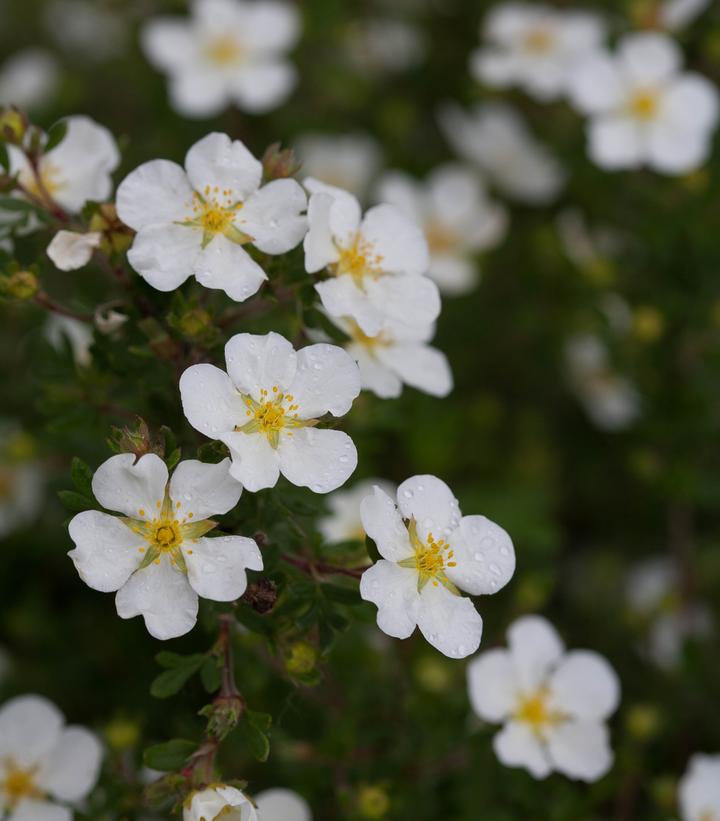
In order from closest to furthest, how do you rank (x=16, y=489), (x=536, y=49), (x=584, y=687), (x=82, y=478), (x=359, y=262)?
(x=82, y=478)
(x=359, y=262)
(x=584, y=687)
(x=16, y=489)
(x=536, y=49)

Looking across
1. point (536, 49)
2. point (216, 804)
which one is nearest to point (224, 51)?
point (536, 49)

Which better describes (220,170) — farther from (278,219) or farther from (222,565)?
(222,565)

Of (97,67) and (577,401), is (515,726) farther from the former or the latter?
(97,67)

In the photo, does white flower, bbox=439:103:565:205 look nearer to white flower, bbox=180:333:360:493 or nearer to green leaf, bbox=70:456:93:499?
white flower, bbox=180:333:360:493

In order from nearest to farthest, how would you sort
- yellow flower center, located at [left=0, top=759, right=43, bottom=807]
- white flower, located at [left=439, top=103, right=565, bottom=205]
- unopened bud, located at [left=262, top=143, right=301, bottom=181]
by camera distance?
unopened bud, located at [left=262, top=143, right=301, bottom=181] < yellow flower center, located at [left=0, top=759, right=43, bottom=807] < white flower, located at [left=439, top=103, right=565, bottom=205]

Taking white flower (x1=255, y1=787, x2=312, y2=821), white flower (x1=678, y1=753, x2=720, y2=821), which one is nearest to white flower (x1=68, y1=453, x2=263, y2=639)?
white flower (x1=255, y1=787, x2=312, y2=821)

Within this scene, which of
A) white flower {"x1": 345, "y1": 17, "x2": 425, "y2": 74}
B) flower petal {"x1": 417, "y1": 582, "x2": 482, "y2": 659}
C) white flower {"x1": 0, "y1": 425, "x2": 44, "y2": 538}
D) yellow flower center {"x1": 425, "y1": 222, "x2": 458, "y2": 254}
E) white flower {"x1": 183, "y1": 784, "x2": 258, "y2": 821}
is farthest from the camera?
white flower {"x1": 345, "y1": 17, "x2": 425, "y2": 74}

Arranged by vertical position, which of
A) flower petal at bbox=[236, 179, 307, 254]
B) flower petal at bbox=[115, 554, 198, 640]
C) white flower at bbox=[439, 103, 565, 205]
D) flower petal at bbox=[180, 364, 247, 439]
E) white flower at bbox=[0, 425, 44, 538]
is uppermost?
flower petal at bbox=[236, 179, 307, 254]
